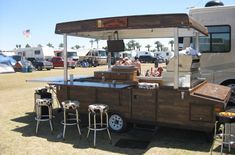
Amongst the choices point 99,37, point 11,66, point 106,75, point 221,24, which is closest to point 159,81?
point 106,75

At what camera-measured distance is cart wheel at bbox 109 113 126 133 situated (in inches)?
263

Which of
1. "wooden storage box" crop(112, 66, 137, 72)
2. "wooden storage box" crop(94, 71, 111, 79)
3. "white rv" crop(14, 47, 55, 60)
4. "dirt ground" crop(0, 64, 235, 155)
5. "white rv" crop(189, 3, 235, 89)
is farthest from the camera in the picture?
"white rv" crop(14, 47, 55, 60)

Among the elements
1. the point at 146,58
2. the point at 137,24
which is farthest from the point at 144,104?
the point at 146,58

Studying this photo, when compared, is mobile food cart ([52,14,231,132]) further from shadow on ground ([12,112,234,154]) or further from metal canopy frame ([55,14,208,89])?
shadow on ground ([12,112,234,154])

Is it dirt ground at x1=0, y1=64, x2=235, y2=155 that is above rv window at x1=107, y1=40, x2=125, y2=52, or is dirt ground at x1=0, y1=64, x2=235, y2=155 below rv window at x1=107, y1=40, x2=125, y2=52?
below

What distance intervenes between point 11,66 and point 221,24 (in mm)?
25033

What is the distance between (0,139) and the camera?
6.31 metres

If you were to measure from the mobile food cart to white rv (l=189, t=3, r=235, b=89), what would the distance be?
237 centimetres

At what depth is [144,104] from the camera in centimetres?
638

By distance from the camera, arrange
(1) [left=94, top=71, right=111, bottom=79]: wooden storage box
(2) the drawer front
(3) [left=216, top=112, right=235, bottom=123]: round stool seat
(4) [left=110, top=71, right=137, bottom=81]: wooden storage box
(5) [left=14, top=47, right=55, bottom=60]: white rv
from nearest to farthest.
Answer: (3) [left=216, top=112, right=235, bottom=123]: round stool seat, (2) the drawer front, (4) [left=110, top=71, right=137, bottom=81]: wooden storage box, (1) [left=94, top=71, right=111, bottom=79]: wooden storage box, (5) [left=14, top=47, right=55, bottom=60]: white rv

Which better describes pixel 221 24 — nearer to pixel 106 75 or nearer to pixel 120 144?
pixel 106 75

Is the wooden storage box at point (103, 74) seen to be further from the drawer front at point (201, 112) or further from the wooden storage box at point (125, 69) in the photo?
the drawer front at point (201, 112)

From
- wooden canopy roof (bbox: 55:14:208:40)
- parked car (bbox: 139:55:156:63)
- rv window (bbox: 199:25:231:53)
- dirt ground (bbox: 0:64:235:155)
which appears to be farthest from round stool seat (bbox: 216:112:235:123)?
parked car (bbox: 139:55:156:63)


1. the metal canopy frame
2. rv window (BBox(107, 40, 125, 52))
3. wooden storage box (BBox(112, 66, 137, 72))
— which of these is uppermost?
the metal canopy frame
